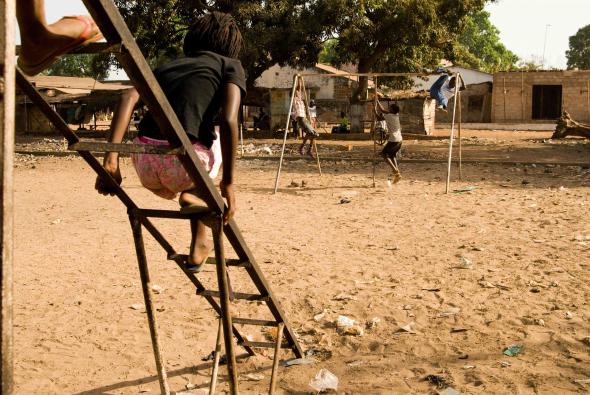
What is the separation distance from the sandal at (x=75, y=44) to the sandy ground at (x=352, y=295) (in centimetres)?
224

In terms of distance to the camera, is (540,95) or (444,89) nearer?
(444,89)

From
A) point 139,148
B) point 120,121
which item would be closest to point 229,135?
point 120,121

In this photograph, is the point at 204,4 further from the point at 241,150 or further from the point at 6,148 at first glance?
the point at 6,148

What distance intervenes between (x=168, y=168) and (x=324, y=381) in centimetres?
149

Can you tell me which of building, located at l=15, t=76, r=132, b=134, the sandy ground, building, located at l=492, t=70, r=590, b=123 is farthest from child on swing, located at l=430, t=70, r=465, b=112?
building, located at l=492, t=70, r=590, b=123

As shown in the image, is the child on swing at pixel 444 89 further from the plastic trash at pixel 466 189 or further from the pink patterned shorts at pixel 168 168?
the pink patterned shorts at pixel 168 168

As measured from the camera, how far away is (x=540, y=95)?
32.3 meters

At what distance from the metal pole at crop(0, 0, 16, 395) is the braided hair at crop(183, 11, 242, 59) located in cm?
138

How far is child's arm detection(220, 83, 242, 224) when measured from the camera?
90.4 inches

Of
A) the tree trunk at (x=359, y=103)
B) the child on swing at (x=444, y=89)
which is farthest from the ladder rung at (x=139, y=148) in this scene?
the tree trunk at (x=359, y=103)

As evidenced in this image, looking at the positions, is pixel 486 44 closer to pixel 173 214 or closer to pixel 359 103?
pixel 359 103

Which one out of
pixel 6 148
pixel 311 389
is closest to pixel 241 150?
pixel 311 389

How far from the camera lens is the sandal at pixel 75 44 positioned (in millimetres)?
1635

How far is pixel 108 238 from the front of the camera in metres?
6.92
